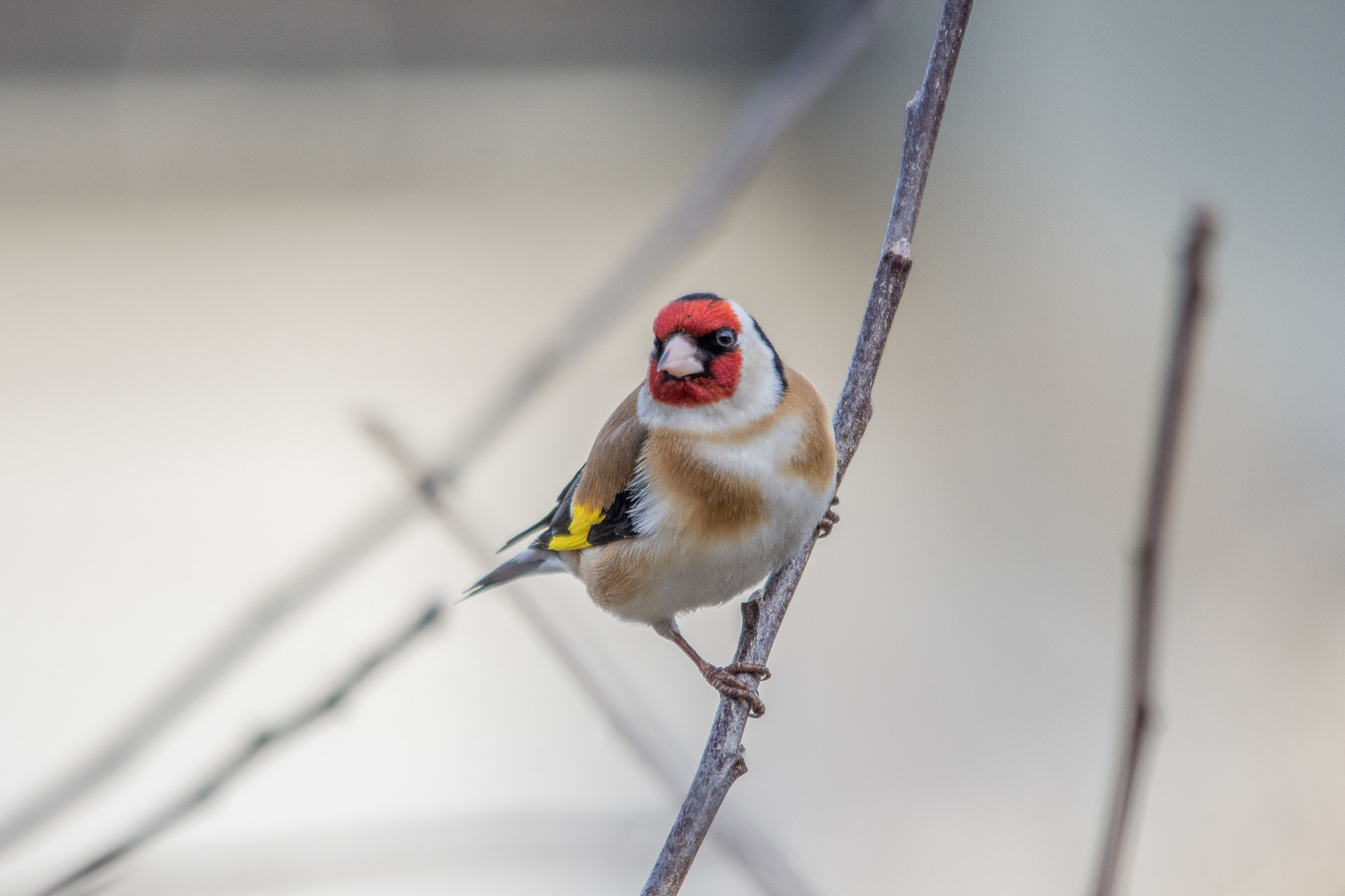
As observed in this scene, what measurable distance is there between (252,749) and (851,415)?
2.36 feet

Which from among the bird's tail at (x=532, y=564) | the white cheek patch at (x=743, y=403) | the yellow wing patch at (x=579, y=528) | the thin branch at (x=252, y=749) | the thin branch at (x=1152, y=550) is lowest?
the thin branch at (x=1152, y=550)

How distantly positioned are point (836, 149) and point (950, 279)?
740 mm

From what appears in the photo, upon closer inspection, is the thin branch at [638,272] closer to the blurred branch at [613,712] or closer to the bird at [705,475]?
the blurred branch at [613,712]

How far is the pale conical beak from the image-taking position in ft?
3.85

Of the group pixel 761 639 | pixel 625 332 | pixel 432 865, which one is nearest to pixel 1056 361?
pixel 625 332

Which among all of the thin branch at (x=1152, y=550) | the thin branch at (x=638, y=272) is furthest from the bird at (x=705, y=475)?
the thin branch at (x=1152, y=550)

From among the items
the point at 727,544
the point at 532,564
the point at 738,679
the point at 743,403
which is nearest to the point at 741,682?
the point at 738,679

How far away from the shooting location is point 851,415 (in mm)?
1155

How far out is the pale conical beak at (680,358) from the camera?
117cm

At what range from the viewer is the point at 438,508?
86 cm

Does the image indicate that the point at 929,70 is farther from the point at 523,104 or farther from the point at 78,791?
the point at 523,104

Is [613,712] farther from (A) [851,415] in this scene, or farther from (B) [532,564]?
(B) [532,564]

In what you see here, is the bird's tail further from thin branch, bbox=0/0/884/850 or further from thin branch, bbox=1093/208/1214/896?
thin branch, bbox=1093/208/1214/896

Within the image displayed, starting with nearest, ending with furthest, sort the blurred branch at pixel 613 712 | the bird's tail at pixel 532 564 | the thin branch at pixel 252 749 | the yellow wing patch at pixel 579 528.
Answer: the thin branch at pixel 252 749, the blurred branch at pixel 613 712, the yellow wing patch at pixel 579 528, the bird's tail at pixel 532 564
